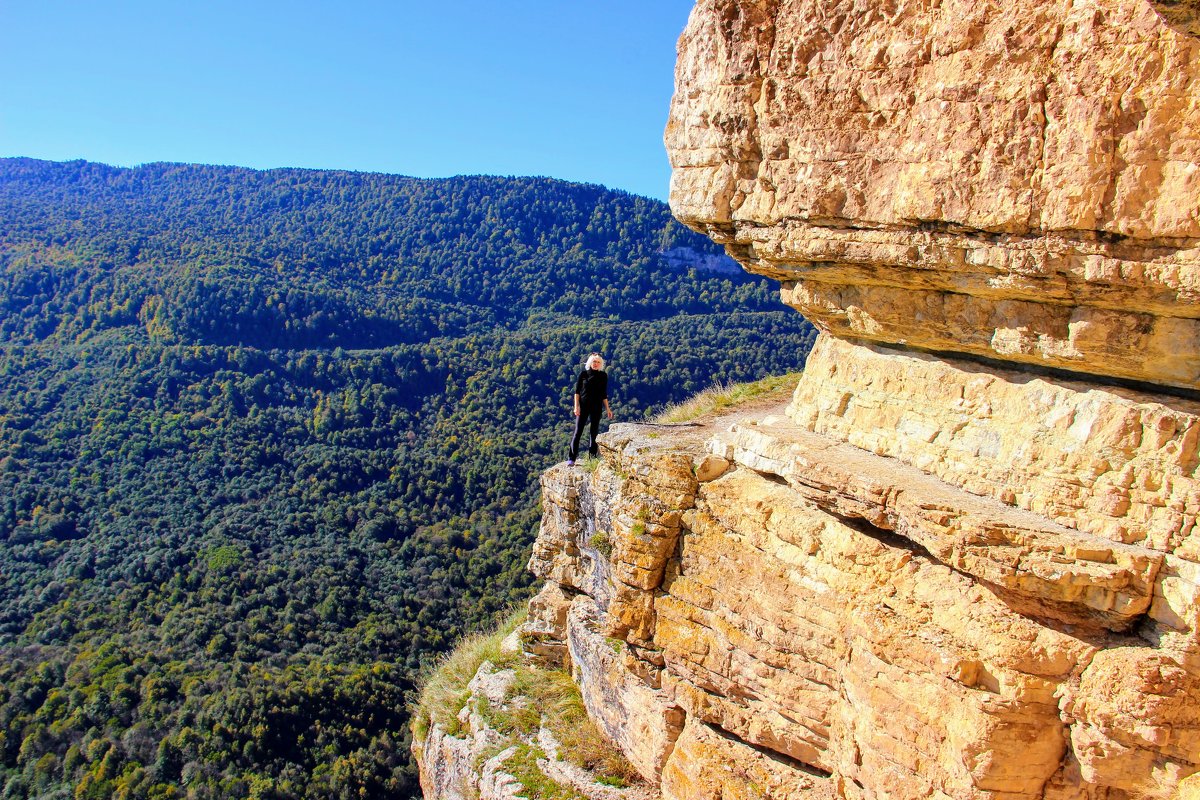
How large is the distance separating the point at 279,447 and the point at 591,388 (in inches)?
1562

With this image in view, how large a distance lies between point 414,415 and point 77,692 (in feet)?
93.2

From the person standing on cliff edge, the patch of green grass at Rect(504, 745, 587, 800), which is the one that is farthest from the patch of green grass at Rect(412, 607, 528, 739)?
the person standing on cliff edge

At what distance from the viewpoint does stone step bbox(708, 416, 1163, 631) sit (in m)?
4.84

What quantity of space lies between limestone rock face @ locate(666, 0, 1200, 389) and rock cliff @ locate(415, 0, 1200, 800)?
0.07ft

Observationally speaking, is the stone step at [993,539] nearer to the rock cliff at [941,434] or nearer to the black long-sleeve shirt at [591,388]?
the rock cliff at [941,434]

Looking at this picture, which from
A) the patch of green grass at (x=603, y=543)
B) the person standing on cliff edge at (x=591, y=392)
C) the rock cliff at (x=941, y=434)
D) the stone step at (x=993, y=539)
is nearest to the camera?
the rock cliff at (x=941, y=434)

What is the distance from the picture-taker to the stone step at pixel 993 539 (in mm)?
4836

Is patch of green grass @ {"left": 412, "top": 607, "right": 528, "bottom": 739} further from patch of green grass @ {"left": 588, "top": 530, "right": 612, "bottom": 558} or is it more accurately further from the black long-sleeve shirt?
the black long-sleeve shirt

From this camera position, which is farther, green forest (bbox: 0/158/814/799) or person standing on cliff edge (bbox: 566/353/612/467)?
green forest (bbox: 0/158/814/799)

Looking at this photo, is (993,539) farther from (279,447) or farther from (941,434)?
(279,447)

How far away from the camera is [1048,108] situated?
4926 mm

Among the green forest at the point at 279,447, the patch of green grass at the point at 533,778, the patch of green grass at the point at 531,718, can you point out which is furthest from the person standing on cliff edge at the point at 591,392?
the green forest at the point at 279,447

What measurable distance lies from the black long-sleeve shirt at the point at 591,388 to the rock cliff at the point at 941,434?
2.67 metres

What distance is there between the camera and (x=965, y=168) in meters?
5.37
